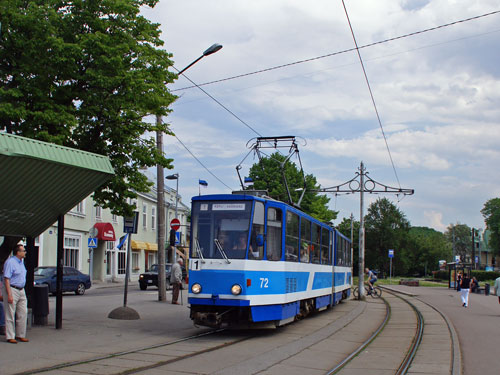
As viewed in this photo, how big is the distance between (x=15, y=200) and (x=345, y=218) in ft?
341

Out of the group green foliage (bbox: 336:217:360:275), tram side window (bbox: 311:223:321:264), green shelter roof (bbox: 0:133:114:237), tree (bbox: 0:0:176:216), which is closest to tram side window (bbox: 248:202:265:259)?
green shelter roof (bbox: 0:133:114:237)

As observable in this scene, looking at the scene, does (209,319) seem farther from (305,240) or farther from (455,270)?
(455,270)

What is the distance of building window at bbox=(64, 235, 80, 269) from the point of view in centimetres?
3831

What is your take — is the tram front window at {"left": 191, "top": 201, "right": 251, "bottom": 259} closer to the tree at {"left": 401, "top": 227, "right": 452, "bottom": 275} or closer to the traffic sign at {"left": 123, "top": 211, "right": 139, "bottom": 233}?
the traffic sign at {"left": 123, "top": 211, "right": 139, "bottom": 233}

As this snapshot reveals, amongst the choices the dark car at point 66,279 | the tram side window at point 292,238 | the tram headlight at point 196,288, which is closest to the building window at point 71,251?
the dark car at point 66,279

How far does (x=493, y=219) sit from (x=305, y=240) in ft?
307

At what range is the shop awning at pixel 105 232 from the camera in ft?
136

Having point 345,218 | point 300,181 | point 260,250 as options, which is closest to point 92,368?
point 260,250

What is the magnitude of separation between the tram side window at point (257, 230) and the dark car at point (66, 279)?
15.9m

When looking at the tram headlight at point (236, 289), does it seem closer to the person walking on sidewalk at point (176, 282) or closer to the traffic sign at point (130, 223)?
the traffic sign at point (130, 223)

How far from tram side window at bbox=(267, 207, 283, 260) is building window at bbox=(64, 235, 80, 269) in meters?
27.4

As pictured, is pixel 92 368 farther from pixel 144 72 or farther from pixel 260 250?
pixel 144 72

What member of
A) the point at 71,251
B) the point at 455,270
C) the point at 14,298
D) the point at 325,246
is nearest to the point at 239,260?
the point at 14,298

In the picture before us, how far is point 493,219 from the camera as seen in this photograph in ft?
330
